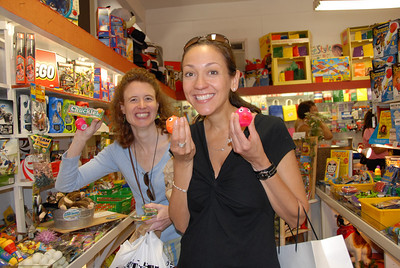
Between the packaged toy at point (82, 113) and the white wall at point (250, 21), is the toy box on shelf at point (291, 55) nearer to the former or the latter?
the white wall at point (250, 21)

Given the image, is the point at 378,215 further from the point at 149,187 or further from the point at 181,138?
the point at 181,138

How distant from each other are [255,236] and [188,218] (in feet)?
1.03

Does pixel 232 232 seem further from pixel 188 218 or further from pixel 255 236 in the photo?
pixel 188 218

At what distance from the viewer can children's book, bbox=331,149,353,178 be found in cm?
348

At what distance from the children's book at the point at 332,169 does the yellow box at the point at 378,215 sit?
122 centimetres

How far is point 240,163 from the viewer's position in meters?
1.31

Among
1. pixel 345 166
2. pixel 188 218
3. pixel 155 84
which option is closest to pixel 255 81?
pixel 345 166

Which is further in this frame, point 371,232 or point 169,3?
point 169,3

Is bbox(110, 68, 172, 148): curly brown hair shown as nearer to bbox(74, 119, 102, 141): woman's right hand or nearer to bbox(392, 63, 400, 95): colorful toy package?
bbox(74, 119, 102, 141): woman's right hand

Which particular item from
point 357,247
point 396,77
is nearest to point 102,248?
point 357,247

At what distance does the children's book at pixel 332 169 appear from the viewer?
359 cm

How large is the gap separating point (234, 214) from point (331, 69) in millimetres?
7276

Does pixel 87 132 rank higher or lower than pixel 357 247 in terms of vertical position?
higher

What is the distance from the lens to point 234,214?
1258 mm
